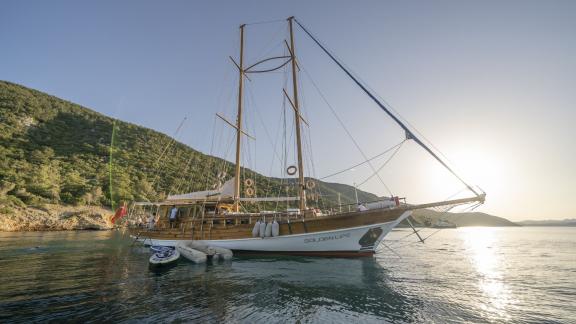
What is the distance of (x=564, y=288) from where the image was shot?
37.9 feet

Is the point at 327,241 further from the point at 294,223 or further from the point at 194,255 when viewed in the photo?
the point at 194,255

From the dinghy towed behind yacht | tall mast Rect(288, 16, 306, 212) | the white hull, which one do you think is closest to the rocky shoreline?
the dinghy towed behind yacht

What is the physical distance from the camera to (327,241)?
1744cm

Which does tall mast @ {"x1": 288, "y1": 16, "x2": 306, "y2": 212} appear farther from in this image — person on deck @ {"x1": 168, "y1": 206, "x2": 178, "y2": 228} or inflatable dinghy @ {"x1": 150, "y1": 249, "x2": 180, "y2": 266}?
person on deck @ {"x1": 168, "y1": 206, "x2": 178, "y2": 228}

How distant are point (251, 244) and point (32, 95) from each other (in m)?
107

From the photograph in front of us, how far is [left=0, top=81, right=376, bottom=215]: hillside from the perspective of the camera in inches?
1922

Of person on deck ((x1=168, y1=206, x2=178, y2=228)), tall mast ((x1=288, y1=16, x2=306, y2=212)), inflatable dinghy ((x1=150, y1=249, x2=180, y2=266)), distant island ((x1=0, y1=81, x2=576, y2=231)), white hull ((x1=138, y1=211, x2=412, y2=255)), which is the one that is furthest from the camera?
distant island ((x1=0, y1=81, x2=576, y2=231))

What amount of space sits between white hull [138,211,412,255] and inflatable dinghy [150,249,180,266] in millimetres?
4898

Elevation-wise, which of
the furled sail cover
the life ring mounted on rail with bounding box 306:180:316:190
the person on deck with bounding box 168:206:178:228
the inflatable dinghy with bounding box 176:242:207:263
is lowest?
the inflatable dinghy with bounding box 176:242:207:263

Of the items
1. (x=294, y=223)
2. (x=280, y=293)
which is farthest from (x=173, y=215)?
(x=280, y=293)

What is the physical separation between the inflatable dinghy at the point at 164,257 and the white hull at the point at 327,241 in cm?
Answer: 490

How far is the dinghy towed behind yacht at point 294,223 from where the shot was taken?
54.8 ft

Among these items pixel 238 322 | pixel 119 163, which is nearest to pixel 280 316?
pixel 238 322

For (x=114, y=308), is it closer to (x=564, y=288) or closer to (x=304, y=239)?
(x=304, y=239)
